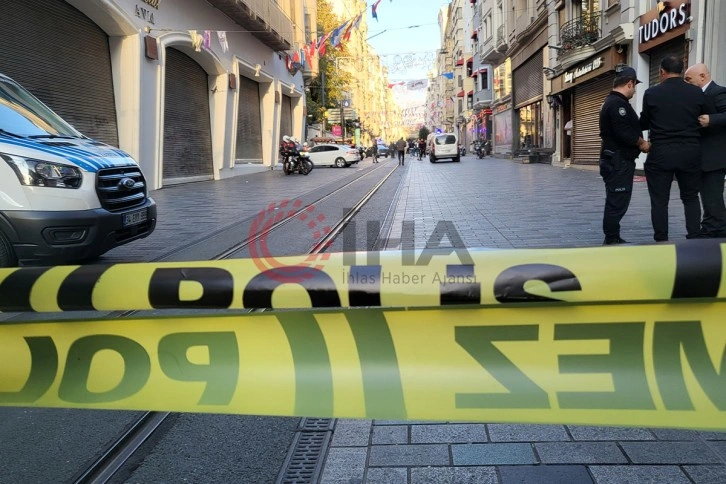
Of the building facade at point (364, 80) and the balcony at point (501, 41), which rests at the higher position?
the building facade at point (364, 80)

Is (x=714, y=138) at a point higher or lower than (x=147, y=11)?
lower

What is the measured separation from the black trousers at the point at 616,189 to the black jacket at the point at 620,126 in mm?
107

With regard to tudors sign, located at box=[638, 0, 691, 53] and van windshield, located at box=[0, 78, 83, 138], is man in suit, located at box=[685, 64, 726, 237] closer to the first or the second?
van windshield, located at box=[0, 78, 83, 138]

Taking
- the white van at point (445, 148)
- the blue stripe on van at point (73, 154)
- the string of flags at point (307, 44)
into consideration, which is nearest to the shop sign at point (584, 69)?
the string of flags at point (307, 44)

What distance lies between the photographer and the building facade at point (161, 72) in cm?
1324

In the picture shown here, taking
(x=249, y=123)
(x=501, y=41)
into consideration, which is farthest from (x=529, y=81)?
(x=249, y=123)

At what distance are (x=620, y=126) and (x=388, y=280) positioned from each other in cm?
461

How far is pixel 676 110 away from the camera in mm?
5062

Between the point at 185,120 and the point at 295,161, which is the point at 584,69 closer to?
the point at 295,161

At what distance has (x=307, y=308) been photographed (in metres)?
1.75

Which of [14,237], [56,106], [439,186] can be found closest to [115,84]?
[56,106]

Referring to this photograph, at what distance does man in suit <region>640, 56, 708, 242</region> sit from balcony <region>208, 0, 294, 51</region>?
19.6 metres

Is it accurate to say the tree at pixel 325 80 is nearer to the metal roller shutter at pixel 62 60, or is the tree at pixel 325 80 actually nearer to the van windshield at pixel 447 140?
the van windshield at pixel 447 140

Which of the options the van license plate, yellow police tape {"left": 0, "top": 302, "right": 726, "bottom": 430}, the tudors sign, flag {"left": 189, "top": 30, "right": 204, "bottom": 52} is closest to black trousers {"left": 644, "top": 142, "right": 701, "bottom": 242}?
yellow police tape {"left": 0, "top": 302, "right": 726, "bottom": 430}
